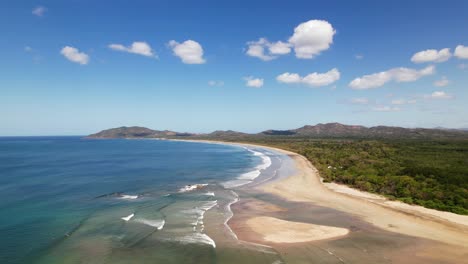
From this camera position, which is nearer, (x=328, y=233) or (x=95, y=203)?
(x=328, y=233)

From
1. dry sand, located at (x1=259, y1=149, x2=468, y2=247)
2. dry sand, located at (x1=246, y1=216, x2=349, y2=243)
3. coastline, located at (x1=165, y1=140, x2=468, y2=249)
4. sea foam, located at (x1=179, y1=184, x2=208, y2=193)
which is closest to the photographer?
dry sand, located at (x1=246, y1=216, x2=349, y2=243)

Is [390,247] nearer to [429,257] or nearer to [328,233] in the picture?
[429,257]

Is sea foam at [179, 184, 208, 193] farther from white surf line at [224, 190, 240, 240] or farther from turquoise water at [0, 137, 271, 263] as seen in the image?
white surf line at [224, 190, 240, 240]

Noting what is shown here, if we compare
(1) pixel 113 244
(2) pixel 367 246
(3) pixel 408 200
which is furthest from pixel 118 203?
(3) pixel 408 200

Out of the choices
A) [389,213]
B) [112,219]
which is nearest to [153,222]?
[112,219]

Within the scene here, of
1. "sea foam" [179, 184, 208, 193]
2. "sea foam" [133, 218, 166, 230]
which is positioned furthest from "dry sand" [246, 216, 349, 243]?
"sea foam" [179, 184, 208, 193]

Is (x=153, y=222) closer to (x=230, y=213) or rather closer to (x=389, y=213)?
(x=230, y=213)
